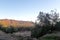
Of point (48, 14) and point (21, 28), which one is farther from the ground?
point (48, 14)

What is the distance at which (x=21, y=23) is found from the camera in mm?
26031

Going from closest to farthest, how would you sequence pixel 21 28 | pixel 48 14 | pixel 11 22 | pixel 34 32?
pixel 34 32, pixel 48 14, pixel 21 28, pixel 11 22

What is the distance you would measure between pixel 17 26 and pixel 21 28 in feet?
2.68

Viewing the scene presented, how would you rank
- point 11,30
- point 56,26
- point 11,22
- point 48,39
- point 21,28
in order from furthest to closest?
point 11,22 < point 21,28 < point 11,30 < point 56,26 < point 48,39

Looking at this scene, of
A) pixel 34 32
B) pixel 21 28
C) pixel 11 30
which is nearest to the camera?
pixel 34 32

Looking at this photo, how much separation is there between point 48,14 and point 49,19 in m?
0.70

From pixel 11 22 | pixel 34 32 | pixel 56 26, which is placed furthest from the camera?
pixel 11 22

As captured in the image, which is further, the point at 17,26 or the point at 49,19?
the point at 17,26

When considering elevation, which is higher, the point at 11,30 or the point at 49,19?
the point at 49,19

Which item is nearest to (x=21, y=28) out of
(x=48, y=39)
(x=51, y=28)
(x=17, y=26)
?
(x=17, y=26)

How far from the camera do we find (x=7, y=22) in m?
26.7

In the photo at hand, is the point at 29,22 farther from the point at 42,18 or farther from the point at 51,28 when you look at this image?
the point at 51,28

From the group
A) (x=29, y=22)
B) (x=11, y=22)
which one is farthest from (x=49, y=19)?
(x=11, y=22)

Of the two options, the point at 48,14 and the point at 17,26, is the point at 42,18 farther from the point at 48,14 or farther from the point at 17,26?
the point at 17,26
